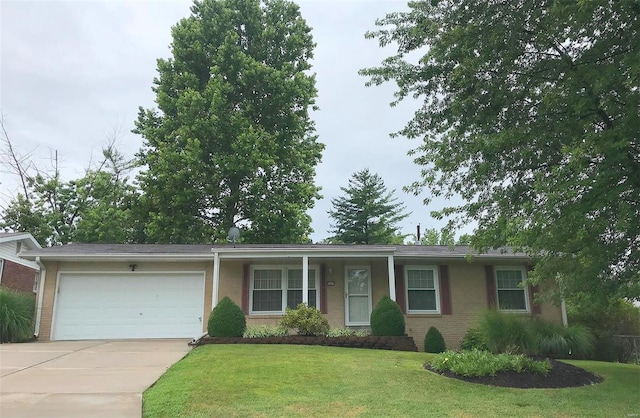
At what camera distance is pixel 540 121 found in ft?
25.4

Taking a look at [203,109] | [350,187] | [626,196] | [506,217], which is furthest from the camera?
[350,187]

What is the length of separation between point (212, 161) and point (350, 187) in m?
16.3

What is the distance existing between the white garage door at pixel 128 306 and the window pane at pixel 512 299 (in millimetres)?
9189

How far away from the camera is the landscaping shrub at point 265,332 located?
12.5m

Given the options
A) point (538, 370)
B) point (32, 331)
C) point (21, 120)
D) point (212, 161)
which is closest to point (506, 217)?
point (538, 370)

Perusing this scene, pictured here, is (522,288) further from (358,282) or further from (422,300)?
(358,282)

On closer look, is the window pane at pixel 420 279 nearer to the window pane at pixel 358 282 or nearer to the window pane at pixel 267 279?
the window pane at pixel 358 282

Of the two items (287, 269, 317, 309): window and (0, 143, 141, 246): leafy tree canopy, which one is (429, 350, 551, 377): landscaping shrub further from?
(0, 143, 141, 246): leafy tree canopy

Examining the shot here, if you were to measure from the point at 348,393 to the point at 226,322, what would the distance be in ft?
22.1

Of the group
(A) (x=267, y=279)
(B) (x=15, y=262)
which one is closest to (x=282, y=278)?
(A) (x=267, y=279)

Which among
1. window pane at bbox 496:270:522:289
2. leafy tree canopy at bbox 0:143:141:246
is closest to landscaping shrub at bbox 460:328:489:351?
window pane at bbox 496:270:522:289

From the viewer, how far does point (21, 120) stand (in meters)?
25.6

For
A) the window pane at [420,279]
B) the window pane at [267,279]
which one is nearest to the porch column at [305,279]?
the window pane at [267,279]

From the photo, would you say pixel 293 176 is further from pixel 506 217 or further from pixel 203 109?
pixel 506 217
